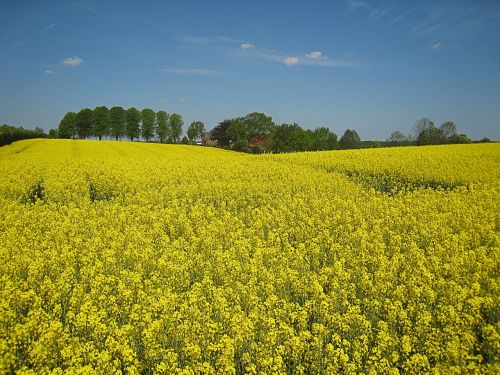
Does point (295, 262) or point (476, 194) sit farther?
point (476, 194)

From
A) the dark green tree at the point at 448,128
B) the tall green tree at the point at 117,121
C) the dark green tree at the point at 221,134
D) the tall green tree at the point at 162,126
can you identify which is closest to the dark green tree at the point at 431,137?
the dark green tree at the point at 448,128

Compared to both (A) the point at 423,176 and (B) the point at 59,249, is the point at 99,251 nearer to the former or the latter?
(B) the point at 59,249

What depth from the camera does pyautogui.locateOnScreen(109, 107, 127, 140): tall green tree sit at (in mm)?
92438

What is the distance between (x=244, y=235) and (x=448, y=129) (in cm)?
6839

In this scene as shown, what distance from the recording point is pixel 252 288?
23.7 ft

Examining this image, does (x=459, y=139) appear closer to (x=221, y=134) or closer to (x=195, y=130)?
(x=221, y=134)

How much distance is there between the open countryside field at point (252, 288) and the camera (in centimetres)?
548

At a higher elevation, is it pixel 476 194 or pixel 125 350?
pixel 476 194

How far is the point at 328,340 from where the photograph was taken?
637 cm

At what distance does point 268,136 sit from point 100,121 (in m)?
41.4

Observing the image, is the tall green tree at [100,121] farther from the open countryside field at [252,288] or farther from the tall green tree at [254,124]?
the open countryside field at [252,288]

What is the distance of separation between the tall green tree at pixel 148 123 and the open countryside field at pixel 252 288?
81730mm

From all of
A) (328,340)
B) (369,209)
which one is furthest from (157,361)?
(369,209)

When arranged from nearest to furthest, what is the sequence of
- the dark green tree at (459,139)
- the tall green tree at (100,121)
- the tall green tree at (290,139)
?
the dark green tree at (459,139), the tall green tree at (290,139), the tall green tree at (100,121)
